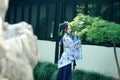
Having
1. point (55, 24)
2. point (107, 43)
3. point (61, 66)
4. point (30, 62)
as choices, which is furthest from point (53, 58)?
point (30, 62)

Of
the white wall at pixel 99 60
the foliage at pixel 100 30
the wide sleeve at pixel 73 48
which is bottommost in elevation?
the white wall at pixel 99 60

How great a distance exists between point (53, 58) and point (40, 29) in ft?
6.39

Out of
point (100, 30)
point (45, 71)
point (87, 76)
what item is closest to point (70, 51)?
point (100, 30)

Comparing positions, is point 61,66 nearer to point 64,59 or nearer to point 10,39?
point 64,59

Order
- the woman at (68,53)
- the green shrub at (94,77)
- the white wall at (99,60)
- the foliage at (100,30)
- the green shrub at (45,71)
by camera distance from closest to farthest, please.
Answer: the foliage at (100,30) < the woman at (68,53) < the green shrub at (94,77) < the white wall at (99,60) < the green shrub at (45,71)

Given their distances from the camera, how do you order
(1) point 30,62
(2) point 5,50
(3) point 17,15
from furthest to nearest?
(3) point 17,15 < (1) point 30,62 < (2) point 5,50

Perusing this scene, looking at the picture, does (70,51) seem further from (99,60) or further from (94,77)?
(99,60)

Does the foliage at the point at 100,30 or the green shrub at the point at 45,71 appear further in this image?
the green shrub at the point at 45,71

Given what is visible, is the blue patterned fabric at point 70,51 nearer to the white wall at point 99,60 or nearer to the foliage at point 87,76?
the foliage at point 87,76

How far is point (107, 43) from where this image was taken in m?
14.4

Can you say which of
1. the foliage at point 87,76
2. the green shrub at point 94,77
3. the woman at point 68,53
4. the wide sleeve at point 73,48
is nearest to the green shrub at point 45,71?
the foliage at point 87,76

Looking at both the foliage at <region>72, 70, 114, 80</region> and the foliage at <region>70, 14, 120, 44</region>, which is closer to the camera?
the foliage at <region>70, 14, 120, 44</region>

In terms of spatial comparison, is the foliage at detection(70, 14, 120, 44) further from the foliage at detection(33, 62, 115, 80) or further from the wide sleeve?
the foliage at detection(33, 62, 115, 80)

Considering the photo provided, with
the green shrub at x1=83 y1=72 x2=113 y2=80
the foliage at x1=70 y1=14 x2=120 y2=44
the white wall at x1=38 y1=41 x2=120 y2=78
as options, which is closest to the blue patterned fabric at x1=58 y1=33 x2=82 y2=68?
the foliage at x1=70 y1=14 x2=120 y2=44
